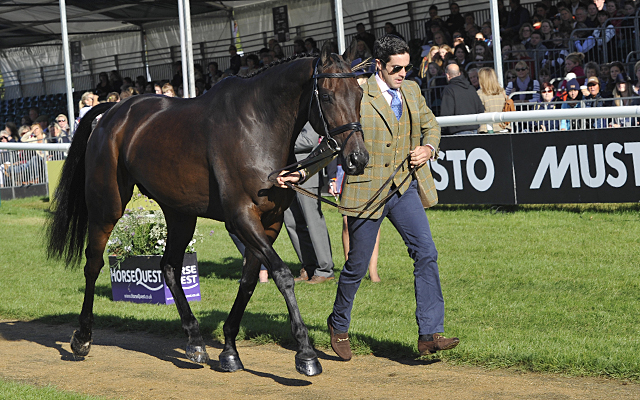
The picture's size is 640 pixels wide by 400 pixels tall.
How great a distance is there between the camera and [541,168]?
31.1ft

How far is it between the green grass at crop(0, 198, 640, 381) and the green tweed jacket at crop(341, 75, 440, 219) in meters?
1.18

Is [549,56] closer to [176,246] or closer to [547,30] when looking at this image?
[547,30]

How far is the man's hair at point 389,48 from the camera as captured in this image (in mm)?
4625

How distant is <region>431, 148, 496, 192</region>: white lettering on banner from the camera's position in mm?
9992

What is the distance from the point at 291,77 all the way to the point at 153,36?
80.7ft

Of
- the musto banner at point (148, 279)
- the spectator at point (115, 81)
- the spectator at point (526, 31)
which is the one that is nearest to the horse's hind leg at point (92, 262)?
the musto banner at point (148, 279)

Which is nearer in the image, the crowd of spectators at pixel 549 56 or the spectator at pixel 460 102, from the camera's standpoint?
the spectator at pixel 460 102

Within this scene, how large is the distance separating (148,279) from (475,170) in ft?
16.2

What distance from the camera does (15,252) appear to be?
34.1 ft

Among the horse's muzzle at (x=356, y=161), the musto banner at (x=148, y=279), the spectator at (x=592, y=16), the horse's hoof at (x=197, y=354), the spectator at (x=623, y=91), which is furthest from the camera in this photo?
the spectator at (x=592, y=16)

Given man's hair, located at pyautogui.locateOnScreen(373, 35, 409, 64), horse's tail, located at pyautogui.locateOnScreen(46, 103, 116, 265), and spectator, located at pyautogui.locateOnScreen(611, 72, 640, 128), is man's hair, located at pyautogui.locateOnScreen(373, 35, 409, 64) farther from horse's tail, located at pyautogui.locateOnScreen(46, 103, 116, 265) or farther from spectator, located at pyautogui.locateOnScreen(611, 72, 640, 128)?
spectator, located at pyautogui.locateOnScreen(611, 72, 640, 128)

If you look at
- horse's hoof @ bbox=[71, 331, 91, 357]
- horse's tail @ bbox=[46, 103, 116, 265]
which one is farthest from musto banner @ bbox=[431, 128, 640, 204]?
horse's hoof @ bbox=[71, 331, 91, 357]

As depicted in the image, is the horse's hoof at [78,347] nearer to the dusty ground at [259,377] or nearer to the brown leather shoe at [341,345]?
the dusty ground at [259,377]

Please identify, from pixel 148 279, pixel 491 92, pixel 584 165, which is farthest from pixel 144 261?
pixel 491 92
